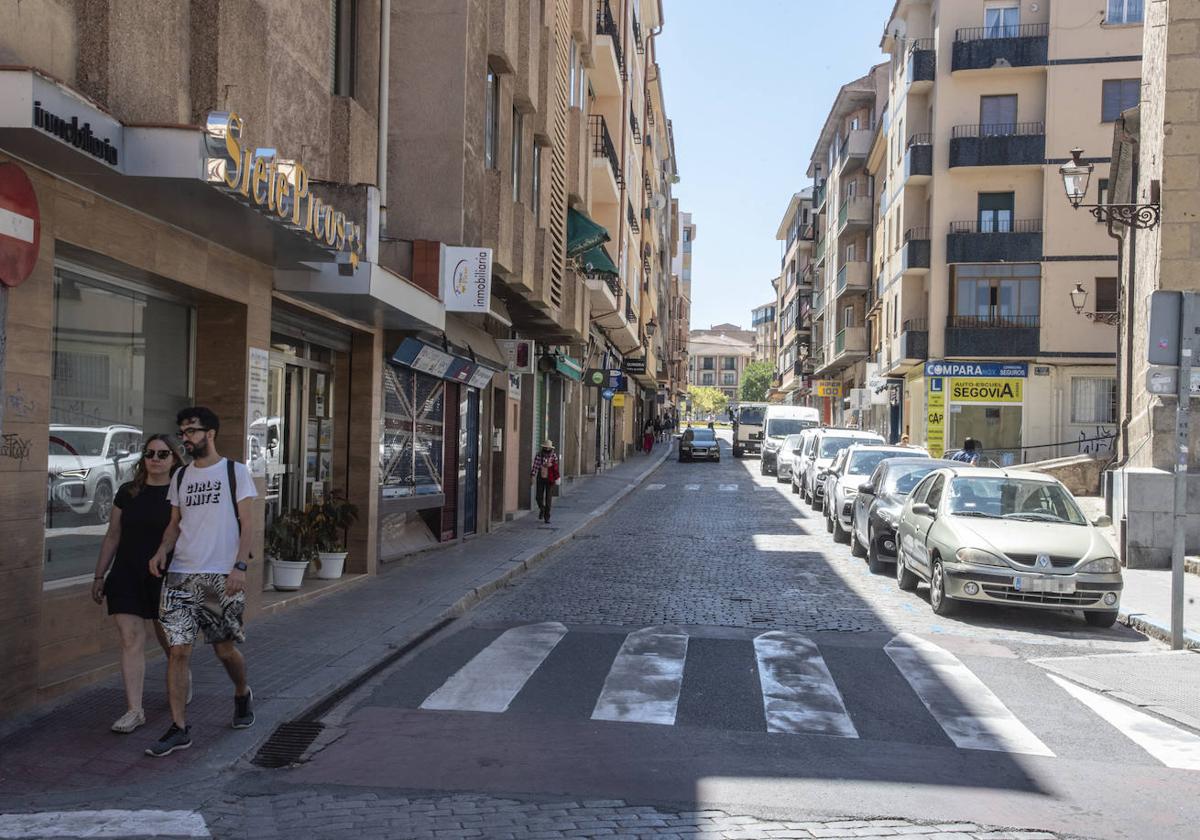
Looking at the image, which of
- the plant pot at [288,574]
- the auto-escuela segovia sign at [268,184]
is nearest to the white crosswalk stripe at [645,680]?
the plant pot at [288,574]

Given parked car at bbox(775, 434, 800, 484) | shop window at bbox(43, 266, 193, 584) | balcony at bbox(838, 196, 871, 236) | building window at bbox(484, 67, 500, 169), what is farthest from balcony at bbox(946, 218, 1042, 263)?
shop window at bbox(43, 266, 193, 584)

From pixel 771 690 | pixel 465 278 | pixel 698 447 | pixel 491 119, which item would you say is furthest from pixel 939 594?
pixel 698 447

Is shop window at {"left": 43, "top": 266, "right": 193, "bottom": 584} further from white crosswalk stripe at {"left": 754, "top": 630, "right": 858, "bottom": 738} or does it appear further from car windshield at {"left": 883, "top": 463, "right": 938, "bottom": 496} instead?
car windshield at {"left": 883, "top": 463, "right": 938, "bottom": 496}

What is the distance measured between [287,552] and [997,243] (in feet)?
104

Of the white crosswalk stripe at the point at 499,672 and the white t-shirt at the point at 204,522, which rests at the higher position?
the white t-shirt at the point at 204,522

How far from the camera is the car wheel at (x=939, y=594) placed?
464 inches

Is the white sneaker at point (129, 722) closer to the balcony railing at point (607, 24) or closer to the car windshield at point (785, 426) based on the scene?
the balcony railing at point (607, 24)

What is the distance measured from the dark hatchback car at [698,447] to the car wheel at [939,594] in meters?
40.8

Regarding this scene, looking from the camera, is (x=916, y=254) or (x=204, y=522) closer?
(x=204, y=522)

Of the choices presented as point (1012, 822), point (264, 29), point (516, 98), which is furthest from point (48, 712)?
point (516, 98)

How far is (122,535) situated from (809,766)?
157 inches

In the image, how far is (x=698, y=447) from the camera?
53.2 m

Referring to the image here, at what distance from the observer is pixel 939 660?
9.46m

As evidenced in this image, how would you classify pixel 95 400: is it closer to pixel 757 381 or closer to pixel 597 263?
pixel 597 263
